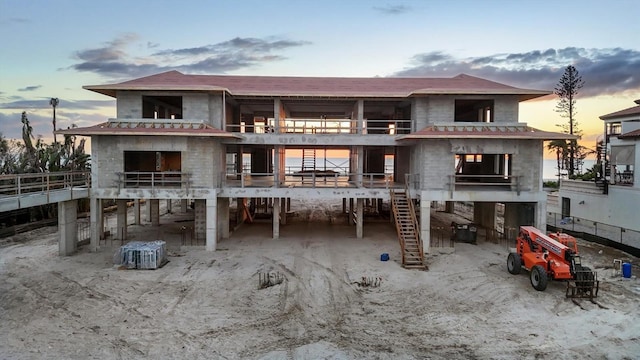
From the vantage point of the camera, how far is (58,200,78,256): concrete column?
20250 millimetres

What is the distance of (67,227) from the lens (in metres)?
20.5

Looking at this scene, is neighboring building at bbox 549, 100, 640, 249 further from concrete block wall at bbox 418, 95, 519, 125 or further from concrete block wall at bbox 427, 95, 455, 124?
concrete block wall at bbox 427, 95, 455, 124

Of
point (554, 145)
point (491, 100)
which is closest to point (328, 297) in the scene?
point (491, 100)

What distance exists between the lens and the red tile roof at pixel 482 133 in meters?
20.2

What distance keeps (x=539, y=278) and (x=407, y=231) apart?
654cm

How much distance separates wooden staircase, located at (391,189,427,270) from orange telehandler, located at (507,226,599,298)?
4.51 m

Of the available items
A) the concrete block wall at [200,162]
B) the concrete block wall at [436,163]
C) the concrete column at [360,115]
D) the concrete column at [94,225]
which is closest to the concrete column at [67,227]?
the concrete column at [94,225]

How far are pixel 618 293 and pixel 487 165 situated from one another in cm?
1307

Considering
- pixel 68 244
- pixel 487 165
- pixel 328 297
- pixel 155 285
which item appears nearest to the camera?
pixel 328 297

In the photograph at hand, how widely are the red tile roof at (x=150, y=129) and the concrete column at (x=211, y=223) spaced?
3.68 m

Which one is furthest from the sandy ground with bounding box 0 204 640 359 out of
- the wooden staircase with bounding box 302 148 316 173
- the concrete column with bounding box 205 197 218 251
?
the wooden staircase with bounding box 302 148 316 173

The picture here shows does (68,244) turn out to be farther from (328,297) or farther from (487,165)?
(487,165)

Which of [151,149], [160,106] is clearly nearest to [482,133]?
[151,149]

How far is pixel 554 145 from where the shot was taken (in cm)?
5941
